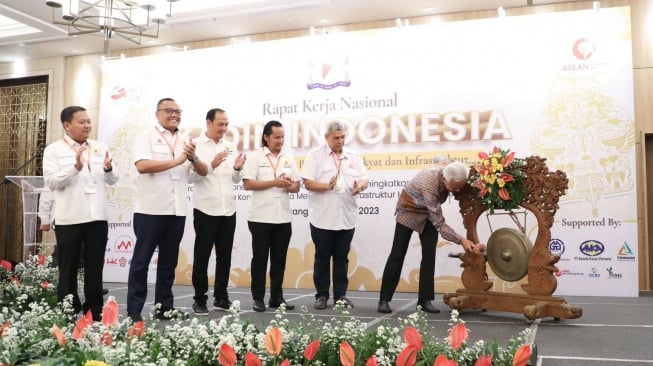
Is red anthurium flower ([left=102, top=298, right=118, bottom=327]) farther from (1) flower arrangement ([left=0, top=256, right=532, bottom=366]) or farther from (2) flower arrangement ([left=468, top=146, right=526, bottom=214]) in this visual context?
(2) flower arrangement ([left=468, top=146, right=526, bottom=214])

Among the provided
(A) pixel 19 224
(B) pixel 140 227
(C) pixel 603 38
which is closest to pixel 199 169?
(B) pixel 140 227

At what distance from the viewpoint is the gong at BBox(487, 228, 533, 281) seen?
12.6 feet

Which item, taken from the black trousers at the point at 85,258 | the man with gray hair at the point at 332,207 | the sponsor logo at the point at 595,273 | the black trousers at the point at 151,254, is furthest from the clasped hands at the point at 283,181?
the sponsor logo at the point at 595,273

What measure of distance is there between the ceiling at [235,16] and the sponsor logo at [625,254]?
8.57 ft

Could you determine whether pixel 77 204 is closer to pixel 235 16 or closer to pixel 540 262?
pixel 540 262

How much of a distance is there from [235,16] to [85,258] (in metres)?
3.81

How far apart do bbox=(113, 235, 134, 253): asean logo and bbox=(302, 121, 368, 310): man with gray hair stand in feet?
10.9

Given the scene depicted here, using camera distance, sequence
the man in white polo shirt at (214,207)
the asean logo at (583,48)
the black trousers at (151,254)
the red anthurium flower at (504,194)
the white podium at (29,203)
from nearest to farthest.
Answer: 1. the black trousers at (151,254)
2. the red anthurium flower at (504,194)
3. the man in white polo shirt at (214,207)
4. the asean logo at (583,48)
5. the white podium at (29,203)

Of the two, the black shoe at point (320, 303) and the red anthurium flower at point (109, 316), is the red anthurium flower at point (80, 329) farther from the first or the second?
the black shoe at point (320, 303)

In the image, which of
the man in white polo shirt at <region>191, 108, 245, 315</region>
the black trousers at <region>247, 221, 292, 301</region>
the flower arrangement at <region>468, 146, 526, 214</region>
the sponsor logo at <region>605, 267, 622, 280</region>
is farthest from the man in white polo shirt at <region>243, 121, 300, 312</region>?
the sponsor logo at <region>605, 267, 622, 280</region>

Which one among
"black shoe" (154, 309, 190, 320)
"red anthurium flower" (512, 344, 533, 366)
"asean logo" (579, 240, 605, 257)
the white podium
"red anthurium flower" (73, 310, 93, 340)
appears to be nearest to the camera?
"red anthurium flower" (512, 344, 533, 366)

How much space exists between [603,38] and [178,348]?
4.84 meters

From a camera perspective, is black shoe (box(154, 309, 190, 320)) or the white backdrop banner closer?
black shoe (box(154, 309, 190, 320))

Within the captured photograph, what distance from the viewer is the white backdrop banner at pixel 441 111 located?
16.8 ft
